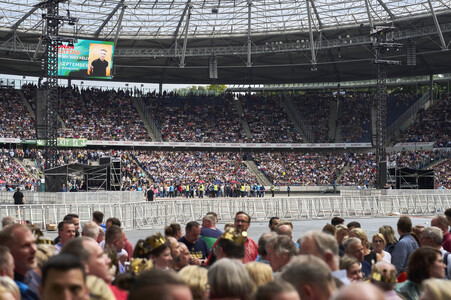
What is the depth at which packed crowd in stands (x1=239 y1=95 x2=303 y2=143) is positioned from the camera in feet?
221

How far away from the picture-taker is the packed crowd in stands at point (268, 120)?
221 feet

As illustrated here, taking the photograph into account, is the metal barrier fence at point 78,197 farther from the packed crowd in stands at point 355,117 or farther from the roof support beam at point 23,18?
the packed crowd in stands at point 355,117

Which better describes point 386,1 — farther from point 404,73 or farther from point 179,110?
point 179,110

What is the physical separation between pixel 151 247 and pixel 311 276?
3.19 meters

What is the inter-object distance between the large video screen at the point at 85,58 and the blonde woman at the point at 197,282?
52296 millimetres

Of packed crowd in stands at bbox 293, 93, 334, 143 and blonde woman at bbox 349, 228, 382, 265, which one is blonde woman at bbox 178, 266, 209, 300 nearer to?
blonde woman at bbox 349, 228, 382, 265

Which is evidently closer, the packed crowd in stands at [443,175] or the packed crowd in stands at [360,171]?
the packed crowd in stands at [443,175]

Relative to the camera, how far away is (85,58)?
5597cm

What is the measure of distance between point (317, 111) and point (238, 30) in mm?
16426

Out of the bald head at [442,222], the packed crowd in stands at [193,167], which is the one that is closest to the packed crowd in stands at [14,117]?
the packed crowd in stands at [193,167]

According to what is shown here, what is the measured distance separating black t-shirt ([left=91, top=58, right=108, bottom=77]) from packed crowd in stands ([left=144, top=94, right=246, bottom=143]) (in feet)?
36.7

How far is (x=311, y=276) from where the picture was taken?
12.9ft

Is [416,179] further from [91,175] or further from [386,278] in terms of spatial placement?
[386,278]

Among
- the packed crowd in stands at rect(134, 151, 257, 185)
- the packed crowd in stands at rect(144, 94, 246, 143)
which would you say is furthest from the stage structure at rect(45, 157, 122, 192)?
the packed crowd in stands at rect(144, 94, 246, 143)
